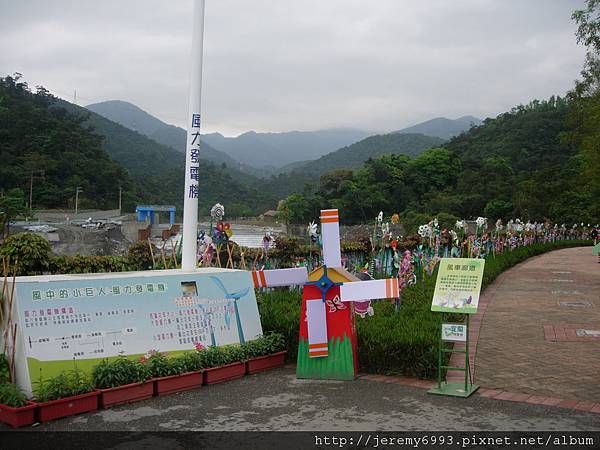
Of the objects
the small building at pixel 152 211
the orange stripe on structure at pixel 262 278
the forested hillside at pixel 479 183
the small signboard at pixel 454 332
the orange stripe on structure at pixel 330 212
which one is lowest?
the small signboard at pixel 454 332

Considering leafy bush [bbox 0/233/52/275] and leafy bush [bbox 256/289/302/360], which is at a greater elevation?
leafy bush [bbox 0/233/52/275]

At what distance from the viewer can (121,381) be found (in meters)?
5.12

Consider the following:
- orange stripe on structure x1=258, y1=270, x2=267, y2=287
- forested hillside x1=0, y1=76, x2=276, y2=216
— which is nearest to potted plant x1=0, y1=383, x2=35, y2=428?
orange stripe on structure x1=258, y1=270, x2=267, y2=287

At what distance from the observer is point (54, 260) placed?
26.8 ft

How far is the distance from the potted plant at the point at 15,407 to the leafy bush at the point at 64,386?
11 cm

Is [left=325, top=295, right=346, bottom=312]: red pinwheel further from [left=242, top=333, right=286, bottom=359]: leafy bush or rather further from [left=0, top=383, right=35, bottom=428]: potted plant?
[left=0, top=383, right=35, bottom=428]: potted plant

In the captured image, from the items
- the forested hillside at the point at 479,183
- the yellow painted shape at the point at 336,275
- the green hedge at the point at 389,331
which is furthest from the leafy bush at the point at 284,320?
the forested hillside at the point at 479,183

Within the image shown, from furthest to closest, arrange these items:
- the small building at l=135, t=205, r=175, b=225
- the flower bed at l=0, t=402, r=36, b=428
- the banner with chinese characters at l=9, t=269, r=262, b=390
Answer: the small building at l=135, t=205, r=175, b=225 < the banner with chinese characters at l=9, t=269, r=262, b=390 < the flower bed at l=0, t=402, r=36, b=428

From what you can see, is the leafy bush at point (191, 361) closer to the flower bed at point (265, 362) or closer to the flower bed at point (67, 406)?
the flower bed at point (265, 362)

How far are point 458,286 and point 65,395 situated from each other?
3550mm

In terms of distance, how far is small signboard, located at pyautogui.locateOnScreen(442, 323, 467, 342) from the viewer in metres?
5.32

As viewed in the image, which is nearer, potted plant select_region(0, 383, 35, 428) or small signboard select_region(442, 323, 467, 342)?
potted plant select_region(0, 383, 35, 428)

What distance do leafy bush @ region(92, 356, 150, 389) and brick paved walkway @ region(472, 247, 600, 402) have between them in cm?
303

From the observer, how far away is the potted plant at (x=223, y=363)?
5.77m
